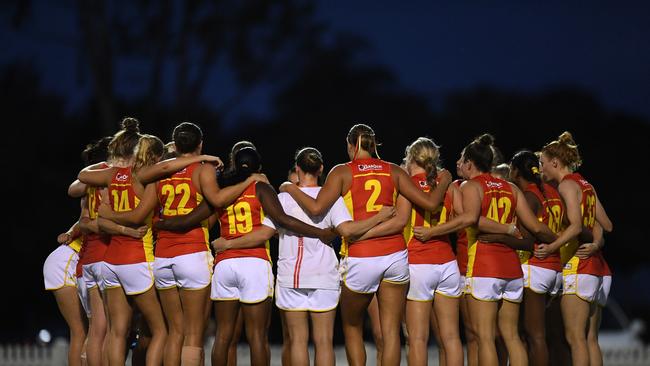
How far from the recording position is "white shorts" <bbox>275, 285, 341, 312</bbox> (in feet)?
31.7

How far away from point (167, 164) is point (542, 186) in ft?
13.0

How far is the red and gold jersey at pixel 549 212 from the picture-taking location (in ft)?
35.6

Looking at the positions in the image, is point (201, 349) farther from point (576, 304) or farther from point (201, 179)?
point (576, 304)

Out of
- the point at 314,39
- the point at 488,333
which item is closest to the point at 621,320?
the point at 314,39

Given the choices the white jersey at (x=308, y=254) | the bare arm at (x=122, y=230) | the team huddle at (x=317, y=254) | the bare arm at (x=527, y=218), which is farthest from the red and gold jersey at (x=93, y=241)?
the bare arm at (x=527, y=218)

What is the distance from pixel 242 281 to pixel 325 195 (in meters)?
1.10

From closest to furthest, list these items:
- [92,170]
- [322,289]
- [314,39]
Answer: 1. [322,289]
2. [92,170]
3. [314,39]

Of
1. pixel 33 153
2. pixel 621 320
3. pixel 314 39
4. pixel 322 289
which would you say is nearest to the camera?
pixel 322 289

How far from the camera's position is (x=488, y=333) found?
1014 cm

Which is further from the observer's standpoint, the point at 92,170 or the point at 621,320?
the point at 621,320

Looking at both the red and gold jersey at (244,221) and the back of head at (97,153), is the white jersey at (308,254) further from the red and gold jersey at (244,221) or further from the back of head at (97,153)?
the back of head at (97,153)

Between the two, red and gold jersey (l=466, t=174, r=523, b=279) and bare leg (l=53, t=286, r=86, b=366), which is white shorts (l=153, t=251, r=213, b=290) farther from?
red and gold jersey (l=466, t=174, r=523, b=279)

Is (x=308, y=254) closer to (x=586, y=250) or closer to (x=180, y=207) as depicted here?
(x=180, y=207)

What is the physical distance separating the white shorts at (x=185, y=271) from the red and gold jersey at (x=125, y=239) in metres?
0.29
